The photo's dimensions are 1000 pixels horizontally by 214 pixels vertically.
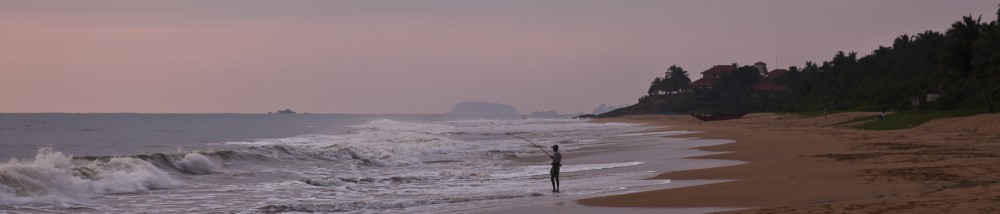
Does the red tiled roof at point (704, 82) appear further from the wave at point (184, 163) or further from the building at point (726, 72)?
the wave at point (184, 163)

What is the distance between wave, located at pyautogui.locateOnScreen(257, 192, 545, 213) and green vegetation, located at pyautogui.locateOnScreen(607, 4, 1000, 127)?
87.8 ft

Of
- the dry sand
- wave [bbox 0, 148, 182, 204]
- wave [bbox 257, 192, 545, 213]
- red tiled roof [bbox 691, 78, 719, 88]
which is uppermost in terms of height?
red tiled roof [bbox 691, 78, 719, 88]

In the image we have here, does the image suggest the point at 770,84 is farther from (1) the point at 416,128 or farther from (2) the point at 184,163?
(2) the point at 184,163

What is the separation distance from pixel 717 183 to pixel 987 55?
121 feet

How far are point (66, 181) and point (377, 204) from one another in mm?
6009

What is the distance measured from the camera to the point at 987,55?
4622 centimetres

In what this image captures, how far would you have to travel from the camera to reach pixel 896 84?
63094 mm

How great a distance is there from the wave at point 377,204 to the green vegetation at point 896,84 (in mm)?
26757

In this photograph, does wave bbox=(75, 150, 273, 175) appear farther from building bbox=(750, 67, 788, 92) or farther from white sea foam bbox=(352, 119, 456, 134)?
building bbox=(750, 67, 788, 92)

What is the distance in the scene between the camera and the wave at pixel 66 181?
15281mm

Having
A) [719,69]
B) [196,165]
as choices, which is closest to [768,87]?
[719,69]

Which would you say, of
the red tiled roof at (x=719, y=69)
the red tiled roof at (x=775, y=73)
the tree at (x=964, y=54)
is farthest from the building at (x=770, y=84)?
the tree at (x=964, y=54)

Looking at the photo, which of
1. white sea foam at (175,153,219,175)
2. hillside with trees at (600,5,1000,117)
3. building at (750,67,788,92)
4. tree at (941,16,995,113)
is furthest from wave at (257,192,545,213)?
building at (750,67,788,92)

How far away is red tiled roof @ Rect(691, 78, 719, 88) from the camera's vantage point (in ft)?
441
